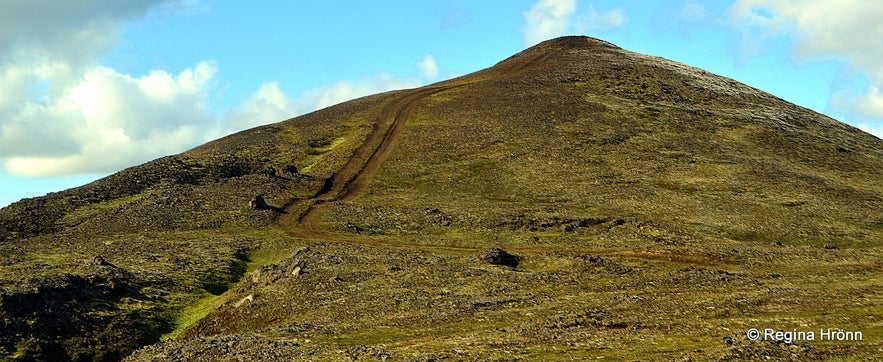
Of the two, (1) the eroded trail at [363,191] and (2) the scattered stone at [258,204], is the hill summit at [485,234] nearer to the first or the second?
(1) the eroded trail at [363,191]

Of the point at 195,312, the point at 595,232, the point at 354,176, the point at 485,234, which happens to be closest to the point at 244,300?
the point at 195,312

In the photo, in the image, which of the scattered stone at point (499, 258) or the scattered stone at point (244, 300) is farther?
the scattered stone at point (499, 258)

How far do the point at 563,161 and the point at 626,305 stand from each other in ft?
214

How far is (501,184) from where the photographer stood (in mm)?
96125

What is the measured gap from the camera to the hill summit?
3703 centimetres

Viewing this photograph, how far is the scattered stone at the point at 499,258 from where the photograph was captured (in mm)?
58000

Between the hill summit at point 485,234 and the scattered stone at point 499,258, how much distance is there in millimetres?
198

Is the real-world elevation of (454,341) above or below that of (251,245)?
below

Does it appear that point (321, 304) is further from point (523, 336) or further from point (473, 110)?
point (473, 110)

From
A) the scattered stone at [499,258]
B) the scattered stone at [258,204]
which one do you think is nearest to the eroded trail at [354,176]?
the scattered stone at [258,204]

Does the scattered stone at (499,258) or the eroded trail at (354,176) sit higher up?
the eroded trail at (354,176)

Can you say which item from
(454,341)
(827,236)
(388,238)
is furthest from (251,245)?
(827,236)

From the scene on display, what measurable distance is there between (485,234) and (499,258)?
53.3 ft

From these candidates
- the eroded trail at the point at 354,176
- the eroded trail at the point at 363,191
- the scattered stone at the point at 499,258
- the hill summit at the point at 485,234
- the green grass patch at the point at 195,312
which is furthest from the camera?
the eroded trail at the point at 354,176
